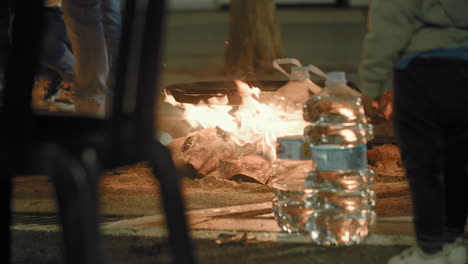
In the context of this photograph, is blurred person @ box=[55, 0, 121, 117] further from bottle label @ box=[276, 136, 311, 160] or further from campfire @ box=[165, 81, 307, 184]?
bottle label @ box=[276, 136, 311, 160]

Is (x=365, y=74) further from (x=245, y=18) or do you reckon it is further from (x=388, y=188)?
(x=245, y=18)

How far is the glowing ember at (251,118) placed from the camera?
431 cm

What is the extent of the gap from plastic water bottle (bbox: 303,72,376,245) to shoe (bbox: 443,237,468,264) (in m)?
0.55

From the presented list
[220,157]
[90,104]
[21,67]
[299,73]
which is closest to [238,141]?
[220,157]

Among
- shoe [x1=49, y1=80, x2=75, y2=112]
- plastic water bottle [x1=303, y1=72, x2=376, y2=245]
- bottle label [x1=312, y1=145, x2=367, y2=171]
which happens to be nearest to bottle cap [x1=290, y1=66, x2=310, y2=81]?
plastic water bottle [x1=303, y1=72, x2=376, y2=245]

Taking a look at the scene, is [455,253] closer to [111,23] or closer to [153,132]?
[153,132]

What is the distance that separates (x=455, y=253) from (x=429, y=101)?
0.66 metres

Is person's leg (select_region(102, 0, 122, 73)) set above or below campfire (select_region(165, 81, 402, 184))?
above

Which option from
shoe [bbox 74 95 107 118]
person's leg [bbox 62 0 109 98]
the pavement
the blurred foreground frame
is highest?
the blurred foreground frame

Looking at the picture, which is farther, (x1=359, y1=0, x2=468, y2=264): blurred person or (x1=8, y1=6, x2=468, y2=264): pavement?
(x1=8, y1=6, x2=468, y2=264): pavement

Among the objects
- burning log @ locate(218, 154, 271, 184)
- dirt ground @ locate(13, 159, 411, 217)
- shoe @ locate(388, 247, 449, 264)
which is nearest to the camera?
shoe @ locate(388, 247, 449, 264)

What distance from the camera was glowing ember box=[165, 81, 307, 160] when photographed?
4.31 metres

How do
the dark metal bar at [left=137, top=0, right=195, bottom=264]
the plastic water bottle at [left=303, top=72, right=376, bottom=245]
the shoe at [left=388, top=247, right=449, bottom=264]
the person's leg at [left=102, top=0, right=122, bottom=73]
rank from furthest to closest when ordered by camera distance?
the person's leg at [left=102, top=0, right=122, bottom=73] → the plastic water bottle at [left=303, top=72, right=376, bottom=245] → the shoe at [left=388, top=247, right=449, bottom=264] → the dark metal bar at [left=137, top=0, right=195, bottom=264]

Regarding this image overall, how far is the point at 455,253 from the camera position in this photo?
2842 mm
